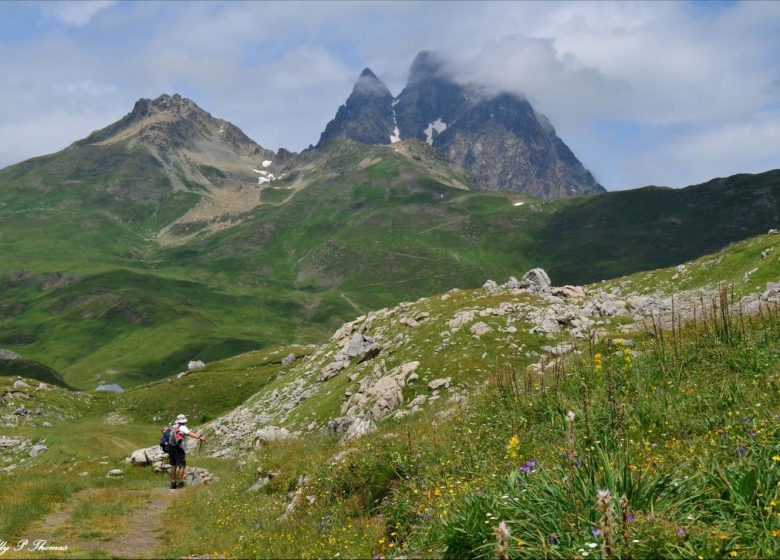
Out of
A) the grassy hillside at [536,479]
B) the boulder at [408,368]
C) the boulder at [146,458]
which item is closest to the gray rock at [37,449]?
the boulder at [146,458]

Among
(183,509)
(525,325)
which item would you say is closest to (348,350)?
(525,325)

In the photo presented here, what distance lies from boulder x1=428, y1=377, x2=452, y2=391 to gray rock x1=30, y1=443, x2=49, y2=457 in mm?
34155

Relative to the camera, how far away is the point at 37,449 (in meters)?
43.3

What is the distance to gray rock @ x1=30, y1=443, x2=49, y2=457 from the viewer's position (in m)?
42.6

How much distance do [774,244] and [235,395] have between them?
7776 cm

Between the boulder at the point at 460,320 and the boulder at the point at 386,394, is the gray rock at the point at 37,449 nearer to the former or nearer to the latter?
the boulder at the point at 386,394

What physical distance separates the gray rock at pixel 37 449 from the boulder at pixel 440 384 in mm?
34155

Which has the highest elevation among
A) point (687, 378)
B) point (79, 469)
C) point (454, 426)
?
point (687, 378)

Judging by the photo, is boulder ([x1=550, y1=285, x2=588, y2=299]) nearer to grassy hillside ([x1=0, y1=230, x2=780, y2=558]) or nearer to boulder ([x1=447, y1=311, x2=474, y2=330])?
boulder ([x1=447, y1=311, x2=474, y2=330])

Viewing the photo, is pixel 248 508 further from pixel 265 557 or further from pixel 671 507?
pixel 671 507

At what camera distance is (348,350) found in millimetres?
47062

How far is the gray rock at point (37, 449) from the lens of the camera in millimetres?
42625

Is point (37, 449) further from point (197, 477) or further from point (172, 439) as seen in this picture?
point (172, 439)

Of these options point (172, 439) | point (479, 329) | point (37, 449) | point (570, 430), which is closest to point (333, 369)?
point (479, 329)
